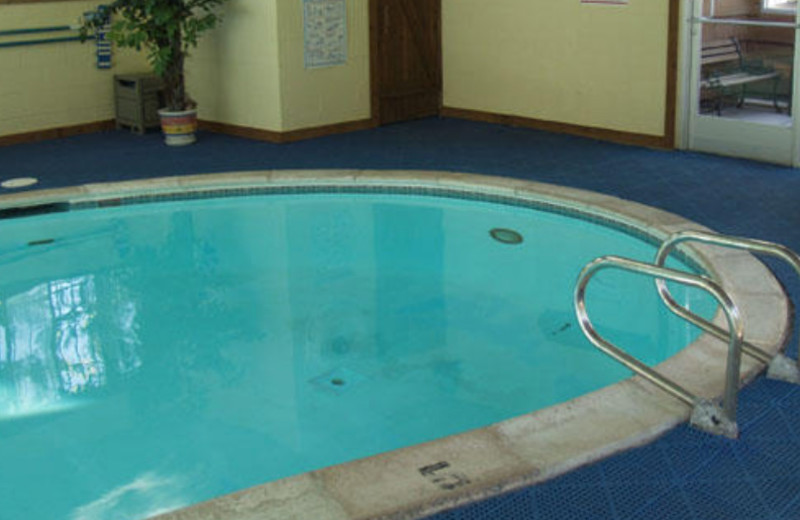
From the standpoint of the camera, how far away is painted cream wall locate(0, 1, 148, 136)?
8859 millimetres

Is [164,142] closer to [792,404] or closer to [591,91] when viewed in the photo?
[591,91]

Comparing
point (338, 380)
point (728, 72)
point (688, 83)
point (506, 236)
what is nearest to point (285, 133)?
point (506, 236)

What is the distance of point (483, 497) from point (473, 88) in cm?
676

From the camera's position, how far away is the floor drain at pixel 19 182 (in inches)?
296

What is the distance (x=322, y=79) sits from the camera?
29.5 ft

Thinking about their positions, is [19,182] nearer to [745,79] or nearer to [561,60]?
[561,60]

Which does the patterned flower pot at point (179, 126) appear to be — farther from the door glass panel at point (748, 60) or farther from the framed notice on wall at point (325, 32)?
the door glass panel at point (748, 60)

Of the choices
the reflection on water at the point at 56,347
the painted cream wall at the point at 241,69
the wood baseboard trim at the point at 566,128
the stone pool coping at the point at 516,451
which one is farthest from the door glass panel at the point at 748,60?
the reflection on water at the point at 56,347

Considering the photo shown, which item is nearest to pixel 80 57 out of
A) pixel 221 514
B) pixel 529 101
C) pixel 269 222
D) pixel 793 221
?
pixel 269 222

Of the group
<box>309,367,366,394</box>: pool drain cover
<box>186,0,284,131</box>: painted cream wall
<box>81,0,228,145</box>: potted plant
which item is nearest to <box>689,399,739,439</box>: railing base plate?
<box>309,367,366,394</box>: pool drain cover

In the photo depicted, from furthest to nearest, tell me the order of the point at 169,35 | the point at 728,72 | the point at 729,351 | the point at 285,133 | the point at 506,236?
the point at 285,133 → the point at 169,35 → the point at 728,72 → the point at 506,236 → the point at 729,351

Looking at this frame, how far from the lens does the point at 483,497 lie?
10.7ft

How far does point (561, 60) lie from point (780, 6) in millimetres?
1949

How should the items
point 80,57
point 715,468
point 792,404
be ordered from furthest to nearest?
point 80,57
point 792,404
point 715,468
